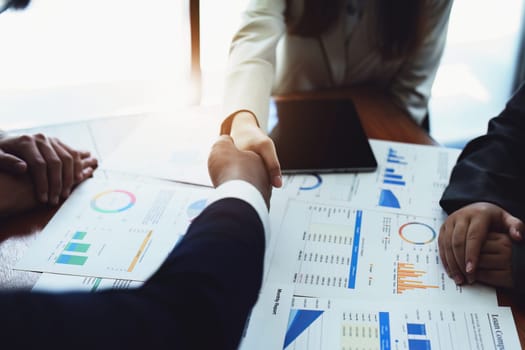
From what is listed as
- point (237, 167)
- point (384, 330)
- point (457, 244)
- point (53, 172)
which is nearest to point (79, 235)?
point (53, 172)

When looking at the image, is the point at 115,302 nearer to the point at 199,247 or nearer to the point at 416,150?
the point at 199,247

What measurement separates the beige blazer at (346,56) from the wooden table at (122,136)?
0.06m

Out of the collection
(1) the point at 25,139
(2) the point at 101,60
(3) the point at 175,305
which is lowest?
(2) the point at 101,60

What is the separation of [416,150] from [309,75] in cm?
41

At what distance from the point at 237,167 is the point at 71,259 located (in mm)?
305

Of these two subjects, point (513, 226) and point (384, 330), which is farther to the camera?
point (513, 226)

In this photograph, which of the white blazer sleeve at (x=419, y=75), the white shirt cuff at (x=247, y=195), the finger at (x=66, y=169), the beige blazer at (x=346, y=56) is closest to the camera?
the white shirt cuff at (x=247, y=195)

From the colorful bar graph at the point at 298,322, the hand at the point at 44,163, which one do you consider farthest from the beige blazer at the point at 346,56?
the colorful bar graph at the point at 298,322

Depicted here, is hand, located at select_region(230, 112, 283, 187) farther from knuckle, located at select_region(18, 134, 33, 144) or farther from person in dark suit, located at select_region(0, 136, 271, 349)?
knuckle, located at select_region(18, 134, 33, 144)

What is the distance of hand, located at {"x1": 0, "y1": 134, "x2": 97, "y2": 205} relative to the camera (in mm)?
969

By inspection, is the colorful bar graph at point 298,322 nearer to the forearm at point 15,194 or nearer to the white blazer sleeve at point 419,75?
the forearm at point 15,194

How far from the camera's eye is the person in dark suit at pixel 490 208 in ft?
2.60

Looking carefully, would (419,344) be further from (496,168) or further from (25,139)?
(25,139)

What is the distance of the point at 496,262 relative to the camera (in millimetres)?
795
